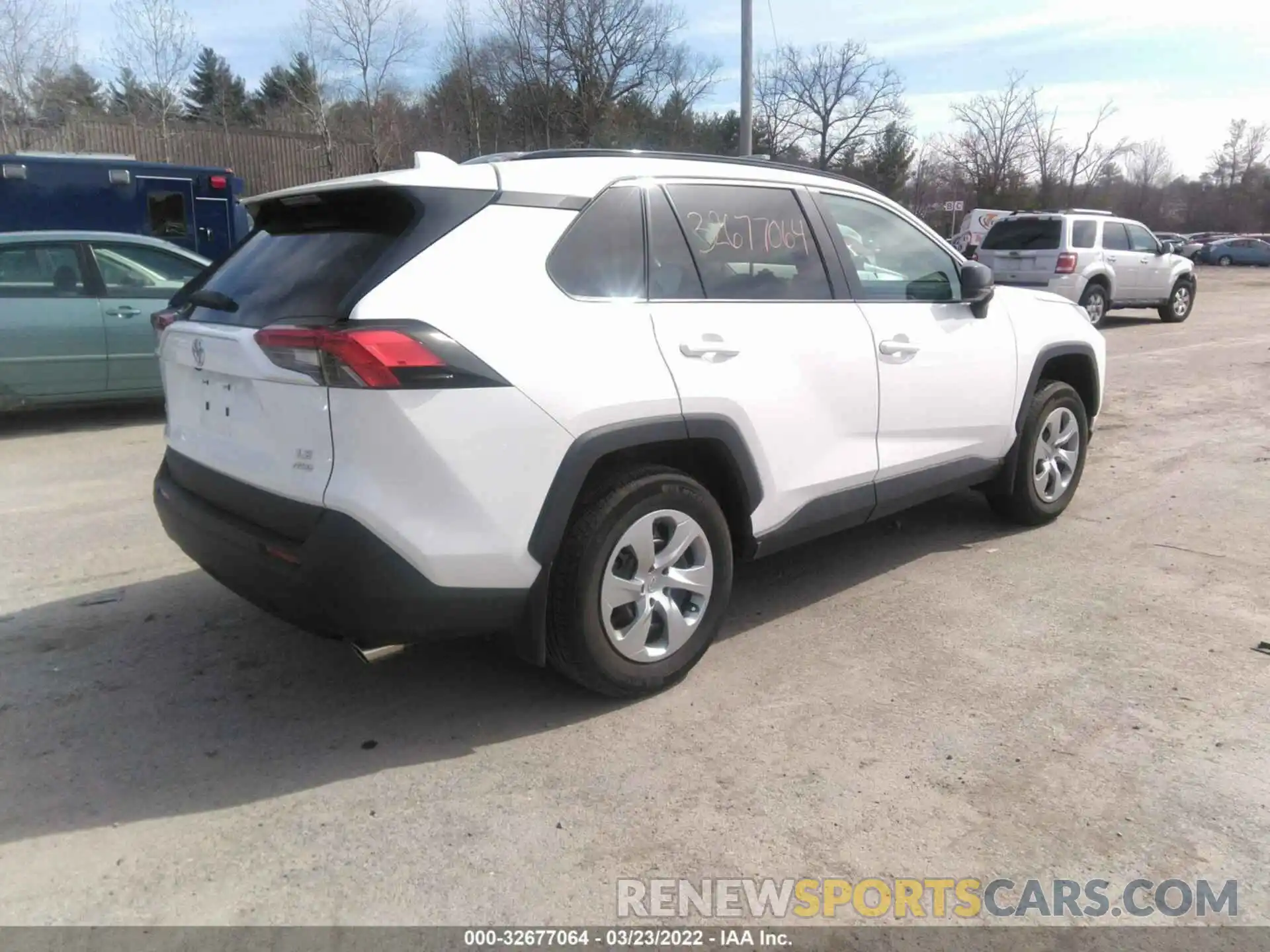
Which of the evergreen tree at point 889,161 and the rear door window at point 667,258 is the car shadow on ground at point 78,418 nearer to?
the rear door window at point 667,258

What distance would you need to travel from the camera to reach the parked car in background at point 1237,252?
1656 inches

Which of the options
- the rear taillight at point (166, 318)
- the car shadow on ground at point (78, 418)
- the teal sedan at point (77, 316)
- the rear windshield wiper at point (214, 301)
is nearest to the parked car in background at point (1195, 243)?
the car shadow on ground at point (78, 418)

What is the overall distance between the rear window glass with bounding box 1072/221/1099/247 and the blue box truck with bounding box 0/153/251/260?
489 inches

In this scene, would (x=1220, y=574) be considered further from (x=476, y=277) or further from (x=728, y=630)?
(x=476, y=277)

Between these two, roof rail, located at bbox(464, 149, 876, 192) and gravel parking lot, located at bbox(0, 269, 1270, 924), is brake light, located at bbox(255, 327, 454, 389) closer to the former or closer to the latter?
roof rail, located at bbox(464, 149, 876, 192)

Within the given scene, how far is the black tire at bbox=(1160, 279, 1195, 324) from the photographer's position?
1783 cm

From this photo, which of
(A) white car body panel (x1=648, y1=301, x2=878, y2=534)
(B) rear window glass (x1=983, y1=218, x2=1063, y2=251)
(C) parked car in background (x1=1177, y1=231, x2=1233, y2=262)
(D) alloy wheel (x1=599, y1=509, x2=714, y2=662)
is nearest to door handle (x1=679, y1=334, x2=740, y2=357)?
(A) white car body panel (x1=648, y1=301, x2=878, y2=534)

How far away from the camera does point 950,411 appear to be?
455cm

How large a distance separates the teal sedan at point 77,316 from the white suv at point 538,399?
4837 millimetres

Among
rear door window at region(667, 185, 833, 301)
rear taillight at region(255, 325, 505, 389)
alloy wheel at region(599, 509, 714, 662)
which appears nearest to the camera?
rear taillight at region(255, 325, 505, 389)

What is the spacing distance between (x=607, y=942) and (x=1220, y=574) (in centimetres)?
379

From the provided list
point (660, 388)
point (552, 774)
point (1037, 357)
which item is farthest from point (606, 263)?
point (1037, 357)

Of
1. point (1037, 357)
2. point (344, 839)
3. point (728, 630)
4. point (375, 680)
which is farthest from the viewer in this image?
point (1037, 357)

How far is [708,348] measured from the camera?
11.3ft
